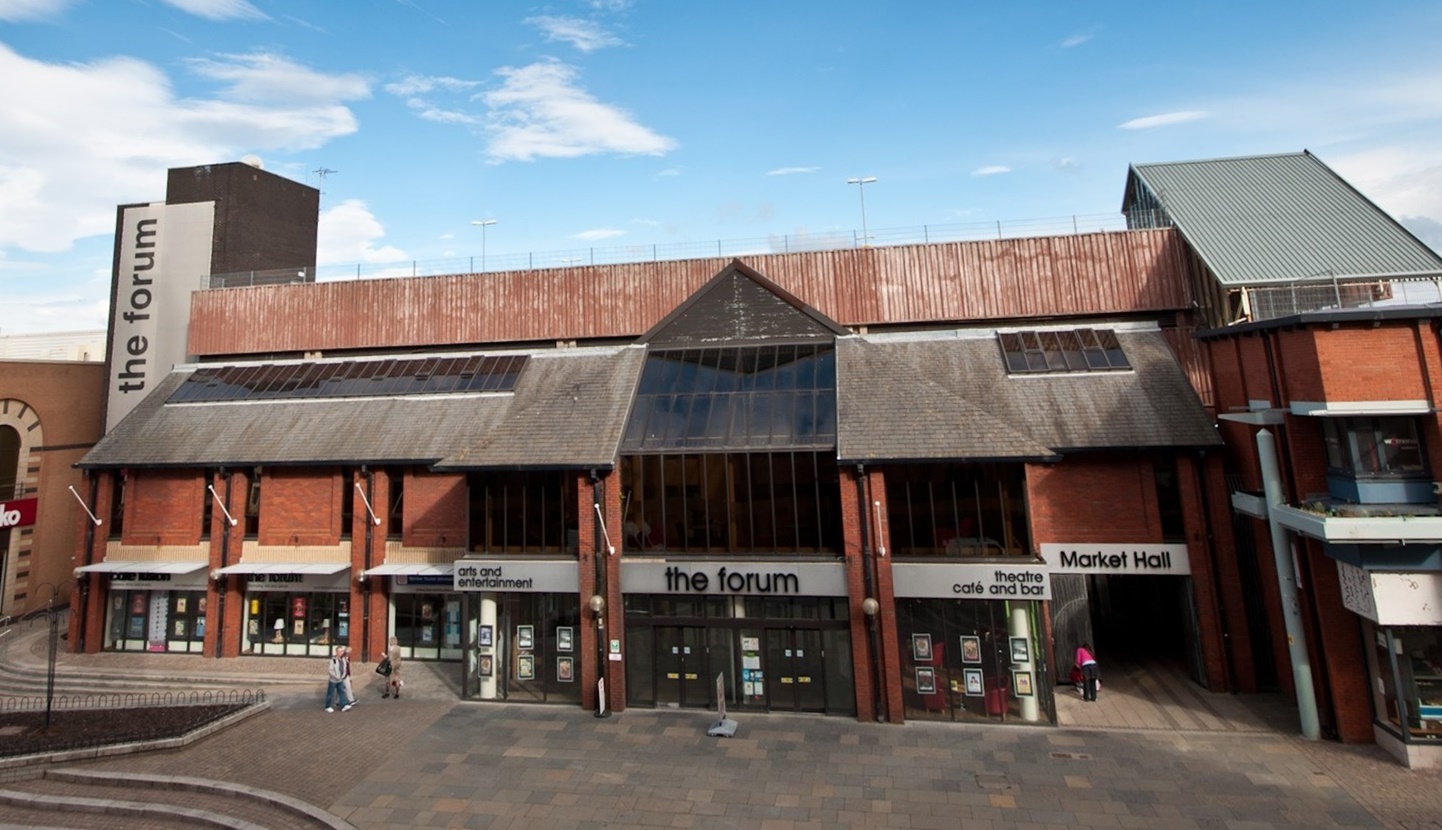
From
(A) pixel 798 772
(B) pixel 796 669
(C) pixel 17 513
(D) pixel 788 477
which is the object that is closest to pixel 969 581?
(B) pixel 796 669

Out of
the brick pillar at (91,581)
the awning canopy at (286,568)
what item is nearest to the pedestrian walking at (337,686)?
the awning canopy at (286,568)

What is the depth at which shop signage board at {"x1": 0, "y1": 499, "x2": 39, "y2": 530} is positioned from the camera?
26.1m

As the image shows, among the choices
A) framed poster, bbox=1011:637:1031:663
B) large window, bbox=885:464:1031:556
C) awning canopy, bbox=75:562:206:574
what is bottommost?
framed poster, bbox=1011:637:1031:663

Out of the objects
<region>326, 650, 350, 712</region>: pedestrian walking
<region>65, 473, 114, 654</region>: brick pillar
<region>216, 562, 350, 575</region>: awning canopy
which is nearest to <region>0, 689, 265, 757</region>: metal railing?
<region>326, 650, 350, 712</region>: pedestrian walking

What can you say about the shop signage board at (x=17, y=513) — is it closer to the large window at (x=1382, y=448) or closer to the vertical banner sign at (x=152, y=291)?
the vertical banner sign at (x=152, y=291)

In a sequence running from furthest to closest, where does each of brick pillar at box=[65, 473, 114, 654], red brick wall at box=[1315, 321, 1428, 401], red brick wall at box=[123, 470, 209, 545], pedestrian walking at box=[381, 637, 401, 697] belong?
red brick wall at box=[123, 470, 209, 545] < brick pillar at box=[65, 473, 114, 654] < pedestrian walking at box=[381, 637, 401, 697] < red brick wall at box=[1315, 321, 1428, 401]

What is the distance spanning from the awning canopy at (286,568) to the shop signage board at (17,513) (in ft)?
35.9

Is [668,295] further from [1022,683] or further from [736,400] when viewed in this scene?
[1022,683]

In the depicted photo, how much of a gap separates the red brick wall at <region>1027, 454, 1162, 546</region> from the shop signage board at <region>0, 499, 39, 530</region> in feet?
118

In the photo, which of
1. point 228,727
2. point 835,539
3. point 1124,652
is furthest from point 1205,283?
point 228,727

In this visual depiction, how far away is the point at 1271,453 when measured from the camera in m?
15.7

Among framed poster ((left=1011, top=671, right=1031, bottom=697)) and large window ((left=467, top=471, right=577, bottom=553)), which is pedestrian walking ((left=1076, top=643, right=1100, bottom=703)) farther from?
large window ((left=467, top=471, right=577, bottom=553))

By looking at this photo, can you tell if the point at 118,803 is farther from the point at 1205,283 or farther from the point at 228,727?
the point at 1205,283

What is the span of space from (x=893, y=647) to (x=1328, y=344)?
11.0 metres
